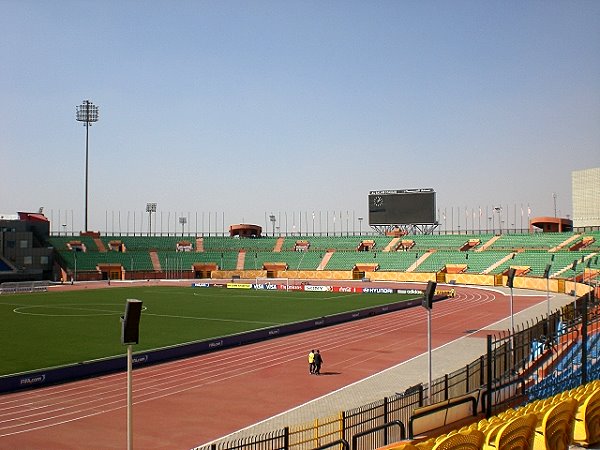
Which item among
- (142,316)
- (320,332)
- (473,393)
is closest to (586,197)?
(320,332)

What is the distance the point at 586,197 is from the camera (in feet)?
313

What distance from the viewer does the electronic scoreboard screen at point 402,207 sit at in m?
101

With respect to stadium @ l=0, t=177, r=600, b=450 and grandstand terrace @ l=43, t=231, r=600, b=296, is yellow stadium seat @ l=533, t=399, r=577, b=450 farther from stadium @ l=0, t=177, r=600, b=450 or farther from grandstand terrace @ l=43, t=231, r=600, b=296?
grandstand terrace @ l=43, t=231, r=600, b=296

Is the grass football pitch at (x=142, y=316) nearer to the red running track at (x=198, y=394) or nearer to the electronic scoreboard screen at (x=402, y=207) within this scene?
the red running track at (x=198, y=394)

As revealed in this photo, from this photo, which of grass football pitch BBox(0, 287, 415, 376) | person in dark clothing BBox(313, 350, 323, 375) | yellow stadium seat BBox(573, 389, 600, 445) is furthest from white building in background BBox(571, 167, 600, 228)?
yellow stadium seat BBox(573, 389, 600, 445)

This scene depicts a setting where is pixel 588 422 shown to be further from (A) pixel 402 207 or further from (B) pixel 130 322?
(A) pixel 402 207

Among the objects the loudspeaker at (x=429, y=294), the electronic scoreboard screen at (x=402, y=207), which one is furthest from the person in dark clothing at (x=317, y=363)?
the electronic scoreboard screen at (x=402, y=207)

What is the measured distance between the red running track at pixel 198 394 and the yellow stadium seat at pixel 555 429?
1117 cm

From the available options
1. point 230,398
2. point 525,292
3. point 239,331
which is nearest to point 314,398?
point 230,398

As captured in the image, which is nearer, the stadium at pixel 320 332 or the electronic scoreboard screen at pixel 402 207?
the stadium at pixel 320 332

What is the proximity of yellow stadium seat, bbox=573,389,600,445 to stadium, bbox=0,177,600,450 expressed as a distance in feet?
0.16

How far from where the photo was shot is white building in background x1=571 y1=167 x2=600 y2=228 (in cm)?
9338

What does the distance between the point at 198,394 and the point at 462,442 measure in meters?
17.5

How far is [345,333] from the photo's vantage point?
134 feet
